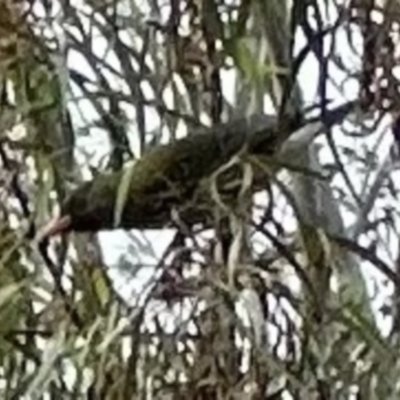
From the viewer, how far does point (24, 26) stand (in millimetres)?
1043

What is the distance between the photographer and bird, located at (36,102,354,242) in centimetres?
97

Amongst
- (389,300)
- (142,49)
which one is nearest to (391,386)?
(389,300)

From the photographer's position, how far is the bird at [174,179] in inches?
38.4

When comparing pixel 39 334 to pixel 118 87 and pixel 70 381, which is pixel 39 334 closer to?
pixel 70 381

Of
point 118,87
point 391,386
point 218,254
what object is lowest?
point 391,386

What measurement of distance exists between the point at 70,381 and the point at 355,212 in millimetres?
262

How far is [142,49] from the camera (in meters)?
1.07

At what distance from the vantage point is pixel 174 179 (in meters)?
0.98

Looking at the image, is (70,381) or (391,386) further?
(70,381)

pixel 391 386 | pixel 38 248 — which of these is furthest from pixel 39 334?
pixel 391 386

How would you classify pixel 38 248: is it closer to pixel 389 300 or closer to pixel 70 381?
pixel 70 381

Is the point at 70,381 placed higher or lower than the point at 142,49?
lower

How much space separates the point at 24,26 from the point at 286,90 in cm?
21

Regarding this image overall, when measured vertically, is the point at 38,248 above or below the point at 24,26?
below
